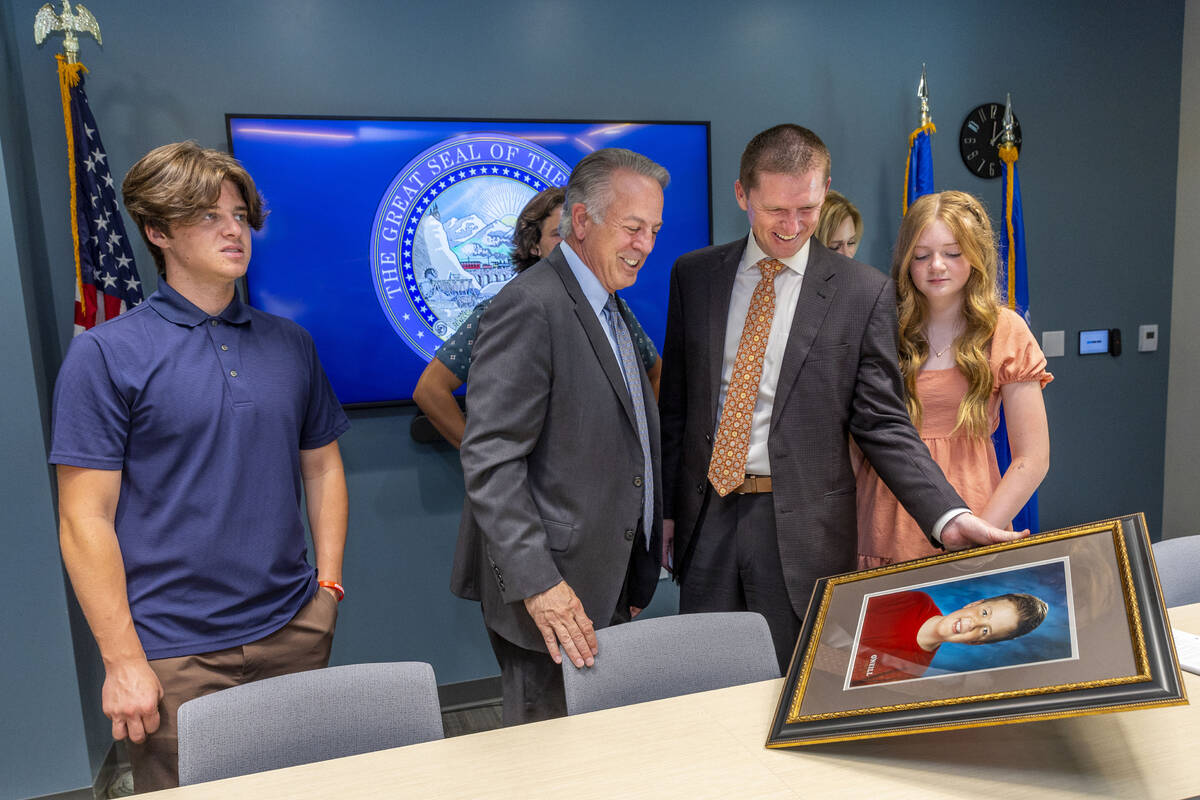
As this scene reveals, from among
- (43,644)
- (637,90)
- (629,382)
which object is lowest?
(43,644)

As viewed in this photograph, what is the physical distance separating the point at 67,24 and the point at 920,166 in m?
3.22

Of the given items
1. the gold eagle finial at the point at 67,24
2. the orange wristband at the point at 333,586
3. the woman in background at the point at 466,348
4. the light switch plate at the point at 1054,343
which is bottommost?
the orange wristband at the point at 333,586

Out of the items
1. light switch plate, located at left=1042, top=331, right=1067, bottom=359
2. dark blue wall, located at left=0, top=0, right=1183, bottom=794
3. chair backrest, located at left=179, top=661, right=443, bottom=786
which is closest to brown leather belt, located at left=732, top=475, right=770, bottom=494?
chair backrest, located at left=179, top=661, right=443, bottom=786

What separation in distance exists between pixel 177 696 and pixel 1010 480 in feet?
6.83

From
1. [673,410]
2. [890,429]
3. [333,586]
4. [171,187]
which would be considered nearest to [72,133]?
[171,187]

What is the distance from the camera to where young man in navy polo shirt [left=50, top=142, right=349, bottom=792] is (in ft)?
5.08

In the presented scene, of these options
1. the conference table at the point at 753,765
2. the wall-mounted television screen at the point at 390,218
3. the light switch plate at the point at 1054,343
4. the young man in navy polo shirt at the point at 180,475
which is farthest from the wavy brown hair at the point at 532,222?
the light switch plate at the point at 1054,343

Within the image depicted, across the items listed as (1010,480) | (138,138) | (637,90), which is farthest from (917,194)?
(138,138)

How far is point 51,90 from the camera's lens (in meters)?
2.51

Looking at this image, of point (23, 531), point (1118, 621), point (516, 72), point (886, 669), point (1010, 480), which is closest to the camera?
point (1118, 621)

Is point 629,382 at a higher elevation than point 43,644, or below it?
higher

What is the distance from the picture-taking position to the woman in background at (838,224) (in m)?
2.92

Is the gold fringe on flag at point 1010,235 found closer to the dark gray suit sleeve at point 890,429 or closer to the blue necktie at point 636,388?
the dark gray suit sleeve at point 890,429

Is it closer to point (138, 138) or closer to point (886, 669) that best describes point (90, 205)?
point (138, 138)
